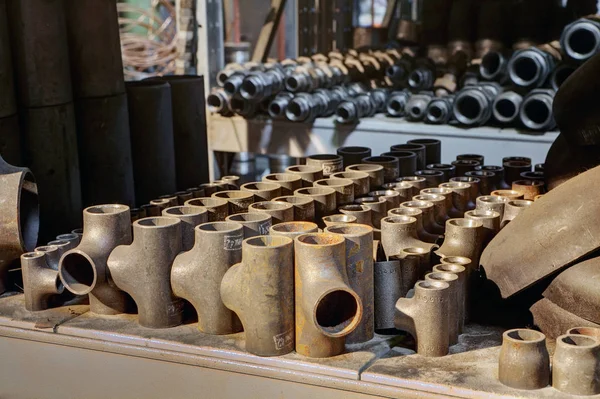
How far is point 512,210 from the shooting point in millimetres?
2236

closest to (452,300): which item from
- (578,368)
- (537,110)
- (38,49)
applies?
(578,368)

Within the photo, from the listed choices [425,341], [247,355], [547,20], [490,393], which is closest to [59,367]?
[247,355]

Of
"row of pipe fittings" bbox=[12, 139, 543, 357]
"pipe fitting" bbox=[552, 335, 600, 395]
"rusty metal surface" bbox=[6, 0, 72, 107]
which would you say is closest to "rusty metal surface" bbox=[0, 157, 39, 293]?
"row of pipe fittings" bbox=[12, 139, 543, 357]

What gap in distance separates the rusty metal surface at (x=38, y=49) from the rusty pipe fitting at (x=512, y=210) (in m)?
1.45

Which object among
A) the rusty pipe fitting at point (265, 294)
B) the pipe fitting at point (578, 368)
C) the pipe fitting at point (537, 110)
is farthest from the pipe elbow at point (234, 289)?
the pipe fitting at point (537, 110)

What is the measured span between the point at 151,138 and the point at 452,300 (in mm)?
1541

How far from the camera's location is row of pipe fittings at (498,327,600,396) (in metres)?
1.55

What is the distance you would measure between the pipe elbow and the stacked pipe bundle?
3.13 metres

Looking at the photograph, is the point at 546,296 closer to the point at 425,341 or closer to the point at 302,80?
the point at 425,341

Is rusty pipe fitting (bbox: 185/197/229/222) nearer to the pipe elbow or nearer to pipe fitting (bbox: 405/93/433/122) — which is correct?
the pipe elbow

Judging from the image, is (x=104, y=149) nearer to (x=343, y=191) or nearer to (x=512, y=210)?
(x=343, y=191)

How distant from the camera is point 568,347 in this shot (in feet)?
5.12

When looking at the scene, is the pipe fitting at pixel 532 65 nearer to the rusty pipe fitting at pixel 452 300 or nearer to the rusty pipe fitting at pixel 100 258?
the rusty pipe fitting at pixel 452 300

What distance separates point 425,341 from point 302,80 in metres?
3.76
